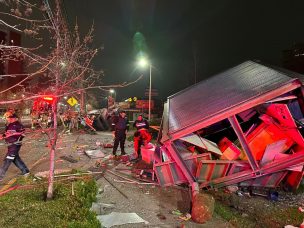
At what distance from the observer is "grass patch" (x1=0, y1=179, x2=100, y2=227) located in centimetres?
423

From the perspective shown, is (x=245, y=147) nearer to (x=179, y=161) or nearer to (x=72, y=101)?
(x=179, y=161)

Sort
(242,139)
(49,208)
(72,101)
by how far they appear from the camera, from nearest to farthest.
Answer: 1. (49,208)
2. (242,139)
3. (72,101)

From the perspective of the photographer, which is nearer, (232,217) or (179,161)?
(232,217)

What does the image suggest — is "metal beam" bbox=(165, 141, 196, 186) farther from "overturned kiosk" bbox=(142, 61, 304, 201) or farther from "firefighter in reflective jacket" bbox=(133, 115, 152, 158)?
"firefighter in reflective jacket" bbox=(133, 115, 152, 158)

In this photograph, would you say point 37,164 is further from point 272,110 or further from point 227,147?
point 272,110

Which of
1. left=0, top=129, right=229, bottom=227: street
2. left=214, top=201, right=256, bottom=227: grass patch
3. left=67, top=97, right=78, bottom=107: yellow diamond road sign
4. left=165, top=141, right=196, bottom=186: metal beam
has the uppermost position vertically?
left=67, top=97, right=78, bottom=107: yellow diamond road sign

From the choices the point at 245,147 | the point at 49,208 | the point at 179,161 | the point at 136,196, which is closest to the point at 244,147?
the point at 245,147

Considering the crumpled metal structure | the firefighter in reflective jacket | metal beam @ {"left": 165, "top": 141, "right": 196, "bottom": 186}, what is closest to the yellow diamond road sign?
the firefighter in reflective jacket

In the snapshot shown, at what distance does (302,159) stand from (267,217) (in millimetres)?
1431

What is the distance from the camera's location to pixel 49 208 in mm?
4727

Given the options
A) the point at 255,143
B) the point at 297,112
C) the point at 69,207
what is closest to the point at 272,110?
the point at 255,143

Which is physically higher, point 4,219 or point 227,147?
point 227,147

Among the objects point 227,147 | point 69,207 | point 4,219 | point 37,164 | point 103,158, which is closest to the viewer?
point 4,219

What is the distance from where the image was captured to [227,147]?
22.1 feet
